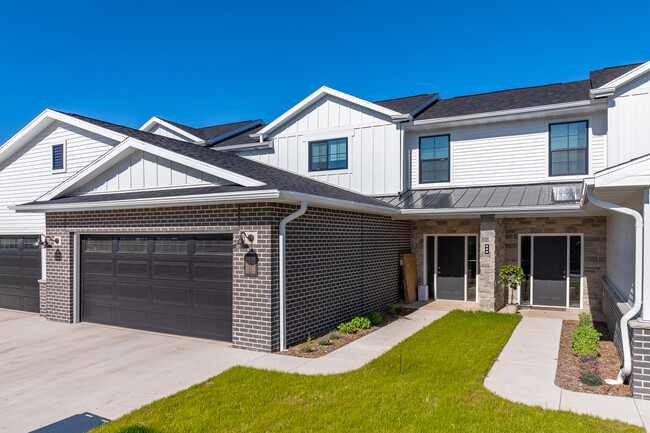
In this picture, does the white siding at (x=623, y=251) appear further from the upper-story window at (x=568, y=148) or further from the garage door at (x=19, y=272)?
the garage door at (x=19, y=272)

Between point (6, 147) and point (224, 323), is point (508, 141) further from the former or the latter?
point (6, 147)

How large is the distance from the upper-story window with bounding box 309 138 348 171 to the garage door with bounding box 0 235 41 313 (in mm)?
8812

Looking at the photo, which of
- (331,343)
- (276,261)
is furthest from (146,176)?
(331,343)

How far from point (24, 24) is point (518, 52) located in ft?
72.0

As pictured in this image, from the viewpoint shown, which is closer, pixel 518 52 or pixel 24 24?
pixel 24 24

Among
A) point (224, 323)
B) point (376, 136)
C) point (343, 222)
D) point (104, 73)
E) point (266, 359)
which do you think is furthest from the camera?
point (104, 73)

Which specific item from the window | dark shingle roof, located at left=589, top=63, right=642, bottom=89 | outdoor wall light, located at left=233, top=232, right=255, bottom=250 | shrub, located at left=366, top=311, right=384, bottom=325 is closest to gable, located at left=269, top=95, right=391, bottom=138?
dark shingle roof, located at left=589, top=63, right=642, bottom=89

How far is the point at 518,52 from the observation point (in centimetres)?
2019

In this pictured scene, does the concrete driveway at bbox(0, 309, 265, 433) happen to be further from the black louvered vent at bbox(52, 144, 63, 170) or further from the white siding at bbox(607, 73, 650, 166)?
the white siding at bbox(607, 73, 650, 166)

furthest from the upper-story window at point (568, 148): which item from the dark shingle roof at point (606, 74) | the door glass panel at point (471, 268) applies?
the door glass panel at point (471, 268)

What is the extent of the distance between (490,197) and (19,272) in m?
14.0

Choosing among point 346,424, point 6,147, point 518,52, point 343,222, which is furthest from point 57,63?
point 346,424

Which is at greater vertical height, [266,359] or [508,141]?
[508,141]

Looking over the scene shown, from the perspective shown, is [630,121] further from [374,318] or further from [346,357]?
[346,357]
